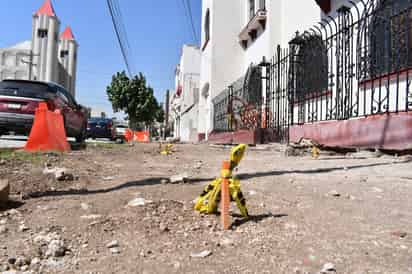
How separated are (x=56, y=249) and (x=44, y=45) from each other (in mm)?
50325

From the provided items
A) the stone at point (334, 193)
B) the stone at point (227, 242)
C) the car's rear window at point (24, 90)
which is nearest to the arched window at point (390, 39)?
the stone at point (334, 193)

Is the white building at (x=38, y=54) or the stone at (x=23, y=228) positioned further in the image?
the white building at (x=38, y=54)

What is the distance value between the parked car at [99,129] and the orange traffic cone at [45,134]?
14.6 metres

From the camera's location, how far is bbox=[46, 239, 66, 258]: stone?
164cm

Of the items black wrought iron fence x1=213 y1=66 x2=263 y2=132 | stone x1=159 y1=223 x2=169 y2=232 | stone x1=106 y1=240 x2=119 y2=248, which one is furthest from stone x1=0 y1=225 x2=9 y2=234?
black wrought iron fence x1=213 y1=66 x2=263 y2=132

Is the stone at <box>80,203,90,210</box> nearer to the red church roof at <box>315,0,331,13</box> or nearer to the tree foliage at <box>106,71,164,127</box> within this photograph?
the red church roof at <box>315,0,331,13</box>

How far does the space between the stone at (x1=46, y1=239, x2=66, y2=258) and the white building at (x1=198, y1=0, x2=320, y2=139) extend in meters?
12.3

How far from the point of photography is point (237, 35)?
17750 millimetres

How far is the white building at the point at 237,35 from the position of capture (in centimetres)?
1323

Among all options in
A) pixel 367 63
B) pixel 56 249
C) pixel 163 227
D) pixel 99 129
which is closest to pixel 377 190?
pixel 163 227

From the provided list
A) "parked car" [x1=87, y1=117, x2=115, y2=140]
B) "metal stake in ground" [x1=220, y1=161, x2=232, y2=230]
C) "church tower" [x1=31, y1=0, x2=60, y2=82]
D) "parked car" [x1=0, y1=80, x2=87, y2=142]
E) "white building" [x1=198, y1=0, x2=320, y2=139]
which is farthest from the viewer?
"church tower" [x1=31, y1=0, x2=60, y2=82]

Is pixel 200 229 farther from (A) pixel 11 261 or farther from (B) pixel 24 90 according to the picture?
(B) pixel 24 90

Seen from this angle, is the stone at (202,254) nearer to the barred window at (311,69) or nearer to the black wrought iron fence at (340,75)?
the black wrought iron fence at (340,75)

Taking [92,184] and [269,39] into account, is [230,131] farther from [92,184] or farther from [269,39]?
[92,184]
